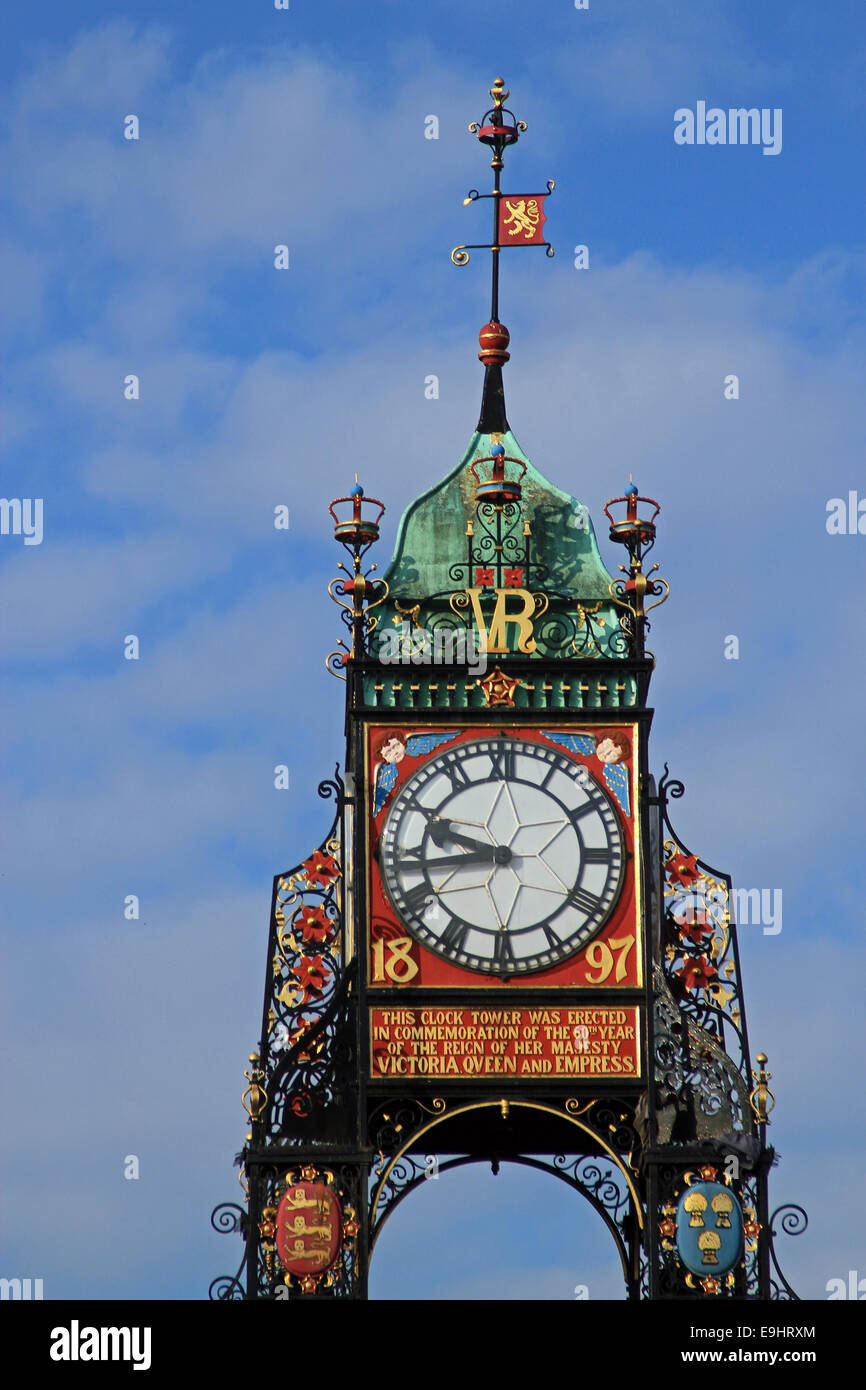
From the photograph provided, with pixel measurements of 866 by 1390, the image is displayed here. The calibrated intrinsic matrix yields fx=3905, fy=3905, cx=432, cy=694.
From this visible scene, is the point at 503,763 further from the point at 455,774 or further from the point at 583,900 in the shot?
the point at 583,900

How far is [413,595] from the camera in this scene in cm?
2984

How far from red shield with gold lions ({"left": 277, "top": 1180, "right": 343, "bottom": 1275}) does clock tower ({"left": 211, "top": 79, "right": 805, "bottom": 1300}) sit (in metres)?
0.02

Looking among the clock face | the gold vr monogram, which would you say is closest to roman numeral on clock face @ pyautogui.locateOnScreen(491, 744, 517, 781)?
the clock face

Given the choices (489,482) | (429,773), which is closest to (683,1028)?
(429,773)

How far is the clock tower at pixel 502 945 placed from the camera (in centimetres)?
2817

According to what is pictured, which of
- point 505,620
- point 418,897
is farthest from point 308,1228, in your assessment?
point 505,620

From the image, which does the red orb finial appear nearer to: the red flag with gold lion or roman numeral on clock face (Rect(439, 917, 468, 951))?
the red flag with gold lion

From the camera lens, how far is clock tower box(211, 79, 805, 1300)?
28.2 m

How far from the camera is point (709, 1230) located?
28.0 m

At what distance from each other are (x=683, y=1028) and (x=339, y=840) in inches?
117

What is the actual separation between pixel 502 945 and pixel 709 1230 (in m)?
2.59

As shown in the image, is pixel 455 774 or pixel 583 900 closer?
pixel 583 900
